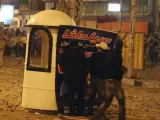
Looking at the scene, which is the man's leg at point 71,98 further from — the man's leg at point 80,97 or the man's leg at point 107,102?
the man's leg at point 107,102

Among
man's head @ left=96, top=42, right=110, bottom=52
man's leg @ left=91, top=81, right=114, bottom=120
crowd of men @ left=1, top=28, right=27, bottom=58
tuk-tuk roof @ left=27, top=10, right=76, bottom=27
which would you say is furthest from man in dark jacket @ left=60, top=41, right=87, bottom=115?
crowd of men @ left=1, top=28, right=27, bottom=58

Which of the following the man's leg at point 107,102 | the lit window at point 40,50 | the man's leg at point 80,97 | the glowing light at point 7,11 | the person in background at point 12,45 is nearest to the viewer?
the man's leg at point 107,102

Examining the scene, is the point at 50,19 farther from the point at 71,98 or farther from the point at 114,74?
the point at 114,74

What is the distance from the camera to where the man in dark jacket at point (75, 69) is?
8367mm

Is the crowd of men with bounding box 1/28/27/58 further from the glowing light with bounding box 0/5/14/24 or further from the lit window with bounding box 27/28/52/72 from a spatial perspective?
the lit window with bounding box 27/28/52/72

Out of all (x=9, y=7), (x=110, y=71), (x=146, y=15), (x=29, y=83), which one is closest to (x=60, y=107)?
(x=29, y=83)

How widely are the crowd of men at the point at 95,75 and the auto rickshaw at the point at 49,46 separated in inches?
10.3

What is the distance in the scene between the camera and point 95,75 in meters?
8.20

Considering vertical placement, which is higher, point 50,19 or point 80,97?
point 50,19

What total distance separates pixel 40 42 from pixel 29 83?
1507 mm

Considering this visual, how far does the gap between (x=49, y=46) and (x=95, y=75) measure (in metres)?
1.47

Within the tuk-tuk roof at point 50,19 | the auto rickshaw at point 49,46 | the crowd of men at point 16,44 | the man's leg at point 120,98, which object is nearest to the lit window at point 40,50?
the auto rickshaw at point 49,46

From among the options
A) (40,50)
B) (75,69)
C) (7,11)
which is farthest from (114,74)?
(7,11)

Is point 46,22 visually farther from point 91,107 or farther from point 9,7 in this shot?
point 9,7
